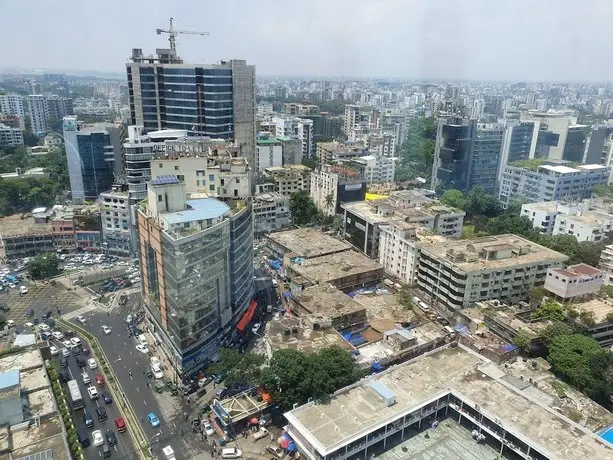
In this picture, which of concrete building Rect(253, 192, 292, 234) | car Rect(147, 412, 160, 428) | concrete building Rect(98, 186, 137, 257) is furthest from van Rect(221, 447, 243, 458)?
concrete building Rect(253, 192, 292, 234)

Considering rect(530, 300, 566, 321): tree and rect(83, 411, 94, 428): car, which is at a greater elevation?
rect(530, 300, 566, 321): tree

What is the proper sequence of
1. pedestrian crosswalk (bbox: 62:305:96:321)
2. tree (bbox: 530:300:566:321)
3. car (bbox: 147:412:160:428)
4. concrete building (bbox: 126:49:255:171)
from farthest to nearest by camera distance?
concrete building (bbox: 126:49:255:171)
pedestrian crosswalk (bbox: 62:305:96:321)
tree (bbox: 530:300:566:321)
car (bbox: 147:412:160:428)

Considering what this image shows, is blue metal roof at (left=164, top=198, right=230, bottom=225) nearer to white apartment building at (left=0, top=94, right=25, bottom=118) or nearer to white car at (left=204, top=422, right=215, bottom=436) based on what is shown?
white car at (left=204, top=422, right=215, bottom=436)

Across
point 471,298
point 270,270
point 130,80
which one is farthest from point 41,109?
point 471,298

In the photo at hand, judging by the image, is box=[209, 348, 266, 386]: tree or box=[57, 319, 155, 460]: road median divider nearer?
box=[57, 319, 155, 460]: road median divider

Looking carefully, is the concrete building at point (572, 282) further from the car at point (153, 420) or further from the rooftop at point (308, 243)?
the car at point (153, 420)

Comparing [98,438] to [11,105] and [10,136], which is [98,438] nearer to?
[10,136]

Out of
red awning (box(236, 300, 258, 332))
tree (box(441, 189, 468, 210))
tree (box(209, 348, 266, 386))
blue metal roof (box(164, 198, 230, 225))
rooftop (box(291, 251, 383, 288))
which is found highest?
blue metal roof (box(164, 198, 230, 225))

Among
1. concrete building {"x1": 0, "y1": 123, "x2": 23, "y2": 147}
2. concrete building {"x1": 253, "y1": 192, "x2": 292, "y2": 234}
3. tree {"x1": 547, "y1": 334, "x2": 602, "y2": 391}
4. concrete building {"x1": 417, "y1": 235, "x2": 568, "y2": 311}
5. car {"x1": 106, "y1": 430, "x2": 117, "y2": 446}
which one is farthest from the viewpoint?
concrete building {"x1": 0, "y1": 123, "x2": 23, "y2": 147}
